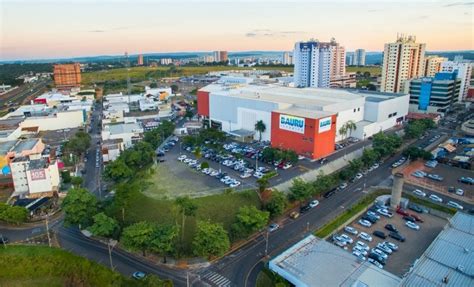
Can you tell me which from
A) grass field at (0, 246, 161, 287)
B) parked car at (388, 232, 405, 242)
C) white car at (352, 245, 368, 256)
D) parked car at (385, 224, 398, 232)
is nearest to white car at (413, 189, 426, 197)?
parked car at (385, 224, 398, 232)

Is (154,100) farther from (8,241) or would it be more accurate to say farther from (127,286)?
(127,286)

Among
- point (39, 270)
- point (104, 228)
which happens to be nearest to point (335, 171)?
point (104, 228)

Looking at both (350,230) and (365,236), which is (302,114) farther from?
(365,236)

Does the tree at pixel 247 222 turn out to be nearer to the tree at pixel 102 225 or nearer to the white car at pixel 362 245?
the white car at pixel 362 245

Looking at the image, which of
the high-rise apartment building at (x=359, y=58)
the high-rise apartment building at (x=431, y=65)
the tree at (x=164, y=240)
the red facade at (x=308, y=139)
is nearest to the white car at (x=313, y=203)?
the red facade at (x=308, y=139)

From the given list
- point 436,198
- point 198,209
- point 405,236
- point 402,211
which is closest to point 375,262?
point 405,236
